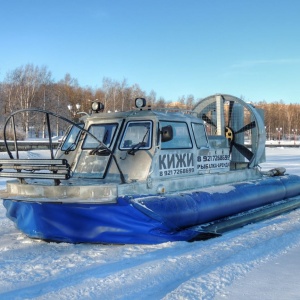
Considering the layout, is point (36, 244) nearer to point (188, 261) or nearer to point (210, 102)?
point (188, 261)

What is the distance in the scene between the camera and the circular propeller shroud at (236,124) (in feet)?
27.2

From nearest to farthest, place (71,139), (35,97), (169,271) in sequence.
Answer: (169,271) → (71,139) → (35,97)

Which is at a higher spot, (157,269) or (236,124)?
(236,124)

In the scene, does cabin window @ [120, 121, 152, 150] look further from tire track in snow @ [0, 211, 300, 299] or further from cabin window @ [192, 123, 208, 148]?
tire track in snow @ [0, 211, 300, 299]

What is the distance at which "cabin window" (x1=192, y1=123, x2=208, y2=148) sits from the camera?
637cm

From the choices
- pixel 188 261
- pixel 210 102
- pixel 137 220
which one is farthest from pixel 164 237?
pixel 210 102

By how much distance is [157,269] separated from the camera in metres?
3.96

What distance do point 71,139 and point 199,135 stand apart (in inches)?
75.5

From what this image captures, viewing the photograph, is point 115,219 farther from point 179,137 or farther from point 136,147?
point 179,137

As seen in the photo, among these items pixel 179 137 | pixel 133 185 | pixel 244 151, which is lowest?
pixel 133 185

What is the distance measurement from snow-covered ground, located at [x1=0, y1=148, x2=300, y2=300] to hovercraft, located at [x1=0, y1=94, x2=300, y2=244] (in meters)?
0.24

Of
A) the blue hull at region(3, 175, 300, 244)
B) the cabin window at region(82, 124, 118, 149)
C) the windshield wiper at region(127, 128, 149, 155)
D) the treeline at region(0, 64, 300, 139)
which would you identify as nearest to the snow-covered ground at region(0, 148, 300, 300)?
the blue hull at region(3, 175, 300, 244)

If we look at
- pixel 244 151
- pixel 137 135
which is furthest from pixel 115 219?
pixel 244 151

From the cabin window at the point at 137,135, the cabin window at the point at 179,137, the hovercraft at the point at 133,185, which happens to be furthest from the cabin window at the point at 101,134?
the cabin window at the point at 179,137
